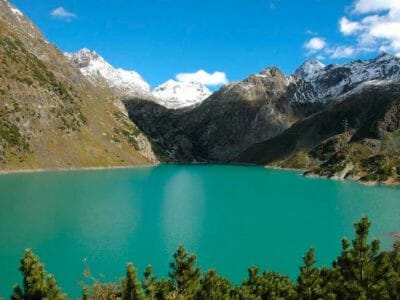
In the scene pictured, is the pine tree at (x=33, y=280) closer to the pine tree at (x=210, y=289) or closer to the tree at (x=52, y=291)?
the tree at (x=52, y=291)

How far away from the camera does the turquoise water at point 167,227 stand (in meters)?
81.2

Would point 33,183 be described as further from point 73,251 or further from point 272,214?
point 73,251

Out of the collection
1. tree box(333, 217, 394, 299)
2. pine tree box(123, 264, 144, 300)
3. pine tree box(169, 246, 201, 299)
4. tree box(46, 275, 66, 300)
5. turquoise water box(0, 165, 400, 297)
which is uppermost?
turquoise water box(0, 165, 400, 297)

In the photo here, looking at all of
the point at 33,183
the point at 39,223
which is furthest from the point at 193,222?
the point at 33,183

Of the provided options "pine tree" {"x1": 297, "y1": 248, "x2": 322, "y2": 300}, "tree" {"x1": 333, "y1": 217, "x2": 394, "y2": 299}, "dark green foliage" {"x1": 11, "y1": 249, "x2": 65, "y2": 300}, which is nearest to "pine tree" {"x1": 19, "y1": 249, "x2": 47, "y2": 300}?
"dark green foliage" {"x1": 11, "y1": 249, "x2": 65, "y2": 300}

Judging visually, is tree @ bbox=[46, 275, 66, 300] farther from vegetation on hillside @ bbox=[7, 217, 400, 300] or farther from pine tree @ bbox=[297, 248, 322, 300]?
pine tree @ bbox=[297, 248, 322, 300]

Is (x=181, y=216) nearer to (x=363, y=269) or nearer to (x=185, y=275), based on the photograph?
(x=185, y=275)

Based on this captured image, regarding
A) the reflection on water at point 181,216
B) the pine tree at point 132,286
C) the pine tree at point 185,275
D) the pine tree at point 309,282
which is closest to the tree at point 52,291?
the pine tree at point 132,286

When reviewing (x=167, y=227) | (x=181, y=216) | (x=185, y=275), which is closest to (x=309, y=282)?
(x=185, y=275)

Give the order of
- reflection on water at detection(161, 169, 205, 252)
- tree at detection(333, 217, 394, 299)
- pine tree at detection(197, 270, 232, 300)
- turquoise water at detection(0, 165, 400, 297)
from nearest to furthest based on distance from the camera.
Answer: tree at detection(333, 217, 394, 299) → pine tree at detection(197, 270, 232, 300) → turquoise water at detection(0, 165, 400, 297) → reflection on water at detection(161, 169, 205, 252)

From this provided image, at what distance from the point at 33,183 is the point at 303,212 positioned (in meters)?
113

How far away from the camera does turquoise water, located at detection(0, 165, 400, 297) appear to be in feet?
267

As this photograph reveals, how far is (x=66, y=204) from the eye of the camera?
5655 inches

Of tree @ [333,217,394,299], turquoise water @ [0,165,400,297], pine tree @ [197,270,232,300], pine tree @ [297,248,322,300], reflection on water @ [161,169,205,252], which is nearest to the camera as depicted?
tree @ [333,217,394,299]
